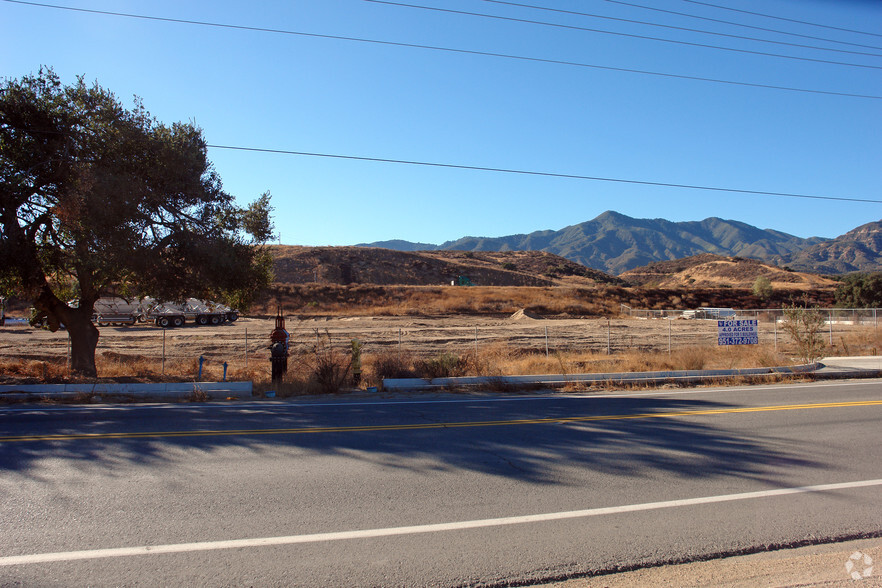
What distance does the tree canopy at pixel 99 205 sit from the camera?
12523 mm

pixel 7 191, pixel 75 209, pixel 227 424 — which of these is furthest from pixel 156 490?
pixel 7 191

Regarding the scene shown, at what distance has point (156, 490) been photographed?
5453 mm

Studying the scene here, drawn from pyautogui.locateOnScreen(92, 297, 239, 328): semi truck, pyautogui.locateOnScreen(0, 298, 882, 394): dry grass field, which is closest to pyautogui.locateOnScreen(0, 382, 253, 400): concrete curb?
pyautogui.locateOnScreen(0, 298, 882, 394): dry grass field

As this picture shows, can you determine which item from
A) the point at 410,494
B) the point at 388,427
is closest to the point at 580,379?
the point at 388,427

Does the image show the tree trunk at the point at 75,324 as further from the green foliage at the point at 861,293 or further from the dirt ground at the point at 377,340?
the green foliage at the point at 861,293

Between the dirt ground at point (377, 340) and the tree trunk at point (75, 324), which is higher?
the tree trunk at point (75, 324)

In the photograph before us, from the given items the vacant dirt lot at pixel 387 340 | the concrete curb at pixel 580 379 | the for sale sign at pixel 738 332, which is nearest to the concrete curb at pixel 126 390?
the concrete curb at pixel 580 379

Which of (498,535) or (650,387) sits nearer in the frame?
(498,535)

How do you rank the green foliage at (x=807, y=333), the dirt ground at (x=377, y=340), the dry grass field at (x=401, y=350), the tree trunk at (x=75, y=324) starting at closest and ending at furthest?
the dry grass field at (x=401, y=350) < the tree trunk at (x=75, y=324) < the green foliage at (x=807, y=333) < the dirt ground at (x=377, y=340)

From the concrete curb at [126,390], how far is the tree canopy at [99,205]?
2.73 metres

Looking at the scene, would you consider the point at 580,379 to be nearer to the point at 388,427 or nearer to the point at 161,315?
the point at 388,427

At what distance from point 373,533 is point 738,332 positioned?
16.6 m

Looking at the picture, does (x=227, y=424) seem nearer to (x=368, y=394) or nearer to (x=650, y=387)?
(x=368, y=394)

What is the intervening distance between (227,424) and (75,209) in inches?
279
